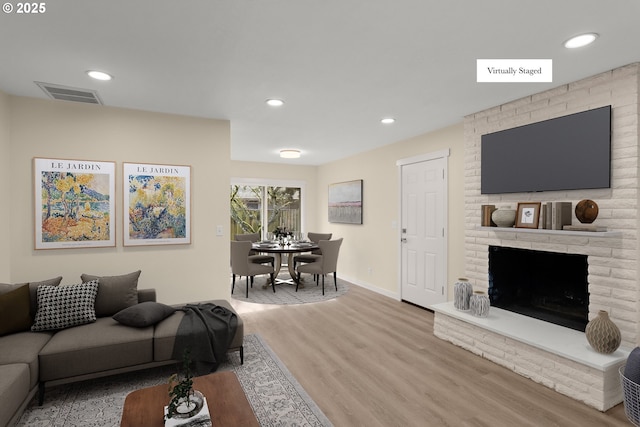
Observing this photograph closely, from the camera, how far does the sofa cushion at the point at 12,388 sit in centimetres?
191

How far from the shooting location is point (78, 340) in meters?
2.54

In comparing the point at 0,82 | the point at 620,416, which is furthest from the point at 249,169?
the point at 620,416

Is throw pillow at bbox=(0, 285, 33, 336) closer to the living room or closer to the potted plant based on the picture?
the living room

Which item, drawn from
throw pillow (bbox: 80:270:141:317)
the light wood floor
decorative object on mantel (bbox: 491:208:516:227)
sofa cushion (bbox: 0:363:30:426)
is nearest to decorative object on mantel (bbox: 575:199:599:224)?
decorative object on mantel (bbox: 491:208:516:227)

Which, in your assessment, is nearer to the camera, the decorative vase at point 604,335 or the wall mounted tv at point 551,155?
the decorative vase at point 604,335

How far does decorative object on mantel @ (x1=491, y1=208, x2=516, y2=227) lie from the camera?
3.33 meters

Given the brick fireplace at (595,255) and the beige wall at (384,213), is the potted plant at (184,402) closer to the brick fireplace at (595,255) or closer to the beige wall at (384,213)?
the brick fireplace at (595,255)

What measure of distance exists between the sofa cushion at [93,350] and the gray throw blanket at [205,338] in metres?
0.25

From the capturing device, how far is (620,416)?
230cm

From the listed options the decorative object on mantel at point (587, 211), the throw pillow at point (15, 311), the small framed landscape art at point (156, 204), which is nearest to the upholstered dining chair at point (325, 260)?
the small framed landscape art at point (156, 204)

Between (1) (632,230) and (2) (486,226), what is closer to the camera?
(1) (632,230)

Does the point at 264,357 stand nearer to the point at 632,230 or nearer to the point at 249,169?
the point at 632,230

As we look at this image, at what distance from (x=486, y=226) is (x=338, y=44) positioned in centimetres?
248

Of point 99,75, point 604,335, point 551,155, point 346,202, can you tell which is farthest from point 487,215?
point 99,75
